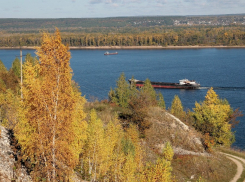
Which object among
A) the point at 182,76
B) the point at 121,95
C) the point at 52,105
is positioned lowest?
the point at 182,76

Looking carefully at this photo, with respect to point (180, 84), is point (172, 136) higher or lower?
higher

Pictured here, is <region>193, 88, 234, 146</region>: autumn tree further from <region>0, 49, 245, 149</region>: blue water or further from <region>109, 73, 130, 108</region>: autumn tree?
<region>109, 73, 130, 108</region>: autumn tree

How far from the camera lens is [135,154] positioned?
2061cm

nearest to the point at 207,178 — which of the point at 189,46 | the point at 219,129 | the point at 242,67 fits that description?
the point at 219,129

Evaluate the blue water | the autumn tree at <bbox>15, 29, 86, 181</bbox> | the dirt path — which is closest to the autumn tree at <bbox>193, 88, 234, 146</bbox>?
the blue water

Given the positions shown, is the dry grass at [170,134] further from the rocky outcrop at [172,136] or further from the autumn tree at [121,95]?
the autumn tree at [121,95]

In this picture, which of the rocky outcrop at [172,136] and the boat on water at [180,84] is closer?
the rocky outcrop at [172,136]

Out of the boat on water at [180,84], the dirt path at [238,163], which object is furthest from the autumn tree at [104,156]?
the boat on water at [180,84]

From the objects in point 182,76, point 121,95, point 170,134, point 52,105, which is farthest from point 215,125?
point 182,76

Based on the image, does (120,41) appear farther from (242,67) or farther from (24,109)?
(24,109)

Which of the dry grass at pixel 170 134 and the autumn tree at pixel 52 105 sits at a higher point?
the autumn tree at pixel 52 105

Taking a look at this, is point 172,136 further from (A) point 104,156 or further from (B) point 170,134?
(A) point 104,156

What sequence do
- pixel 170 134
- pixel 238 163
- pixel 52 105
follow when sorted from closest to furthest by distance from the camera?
pixel 52 105, pixel 238 163, pixel 170 134

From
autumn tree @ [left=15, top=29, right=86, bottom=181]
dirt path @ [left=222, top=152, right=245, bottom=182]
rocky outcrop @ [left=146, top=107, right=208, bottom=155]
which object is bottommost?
dirt path @ [left=222, top=152, right=245, bottom=182]
